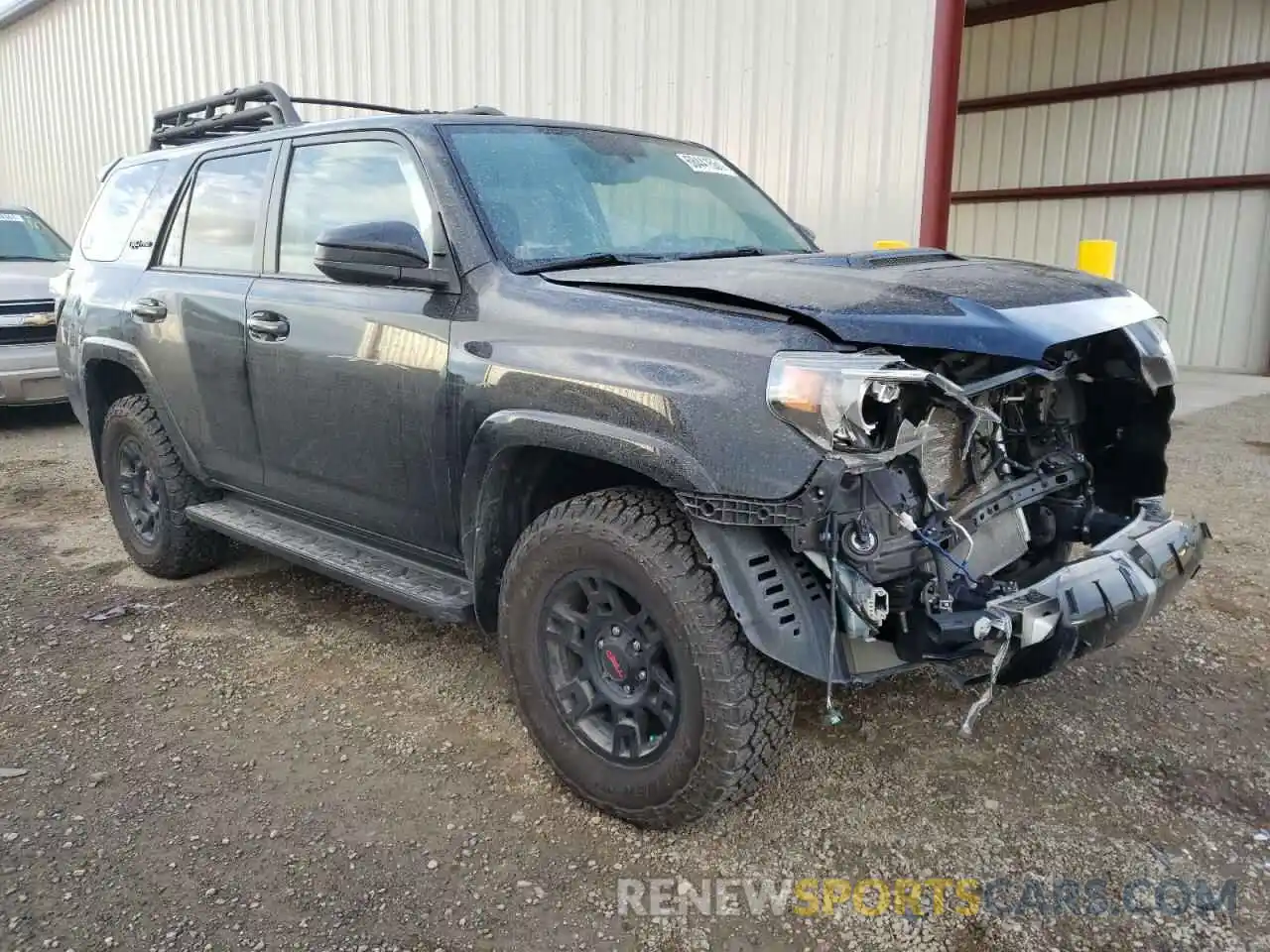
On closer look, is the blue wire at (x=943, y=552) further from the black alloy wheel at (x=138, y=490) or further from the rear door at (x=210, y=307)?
the black alloy wheel at (x=138, y=490)

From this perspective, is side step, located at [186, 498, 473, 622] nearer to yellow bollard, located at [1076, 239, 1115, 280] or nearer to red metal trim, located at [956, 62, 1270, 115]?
yellow bollard, located at [1076, 239, 1115, 280]

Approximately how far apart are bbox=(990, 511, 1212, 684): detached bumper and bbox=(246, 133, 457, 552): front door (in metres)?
1.70

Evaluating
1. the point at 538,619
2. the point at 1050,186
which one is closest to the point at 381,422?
the point at 538,619

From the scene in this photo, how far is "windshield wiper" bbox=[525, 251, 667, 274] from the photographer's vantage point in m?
2.89

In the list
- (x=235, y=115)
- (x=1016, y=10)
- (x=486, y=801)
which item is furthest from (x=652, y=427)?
(x=1016, y=10)

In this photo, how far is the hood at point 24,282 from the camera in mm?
7797

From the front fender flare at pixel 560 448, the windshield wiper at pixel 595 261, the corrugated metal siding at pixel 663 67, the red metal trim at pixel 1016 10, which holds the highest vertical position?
the red metal trim at pixel 1016 10

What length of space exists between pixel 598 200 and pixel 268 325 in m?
1.29

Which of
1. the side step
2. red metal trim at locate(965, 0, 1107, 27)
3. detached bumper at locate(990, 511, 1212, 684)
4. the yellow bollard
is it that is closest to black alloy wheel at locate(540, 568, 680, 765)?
the side step

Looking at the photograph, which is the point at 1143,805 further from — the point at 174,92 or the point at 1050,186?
the point at 174,92

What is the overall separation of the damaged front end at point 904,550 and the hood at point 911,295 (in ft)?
0.36

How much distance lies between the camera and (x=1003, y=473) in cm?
288

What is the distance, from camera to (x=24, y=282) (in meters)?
7.89

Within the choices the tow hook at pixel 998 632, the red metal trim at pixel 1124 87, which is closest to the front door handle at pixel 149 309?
the tow hook at pixel 998 632
